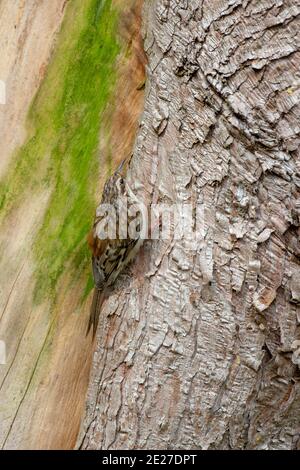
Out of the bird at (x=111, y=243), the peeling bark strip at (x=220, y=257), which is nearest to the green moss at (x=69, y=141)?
the bird at (x=111, y=243)

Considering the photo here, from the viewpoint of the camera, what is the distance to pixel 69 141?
3.19 metres

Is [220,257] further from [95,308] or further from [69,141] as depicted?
[69,141]

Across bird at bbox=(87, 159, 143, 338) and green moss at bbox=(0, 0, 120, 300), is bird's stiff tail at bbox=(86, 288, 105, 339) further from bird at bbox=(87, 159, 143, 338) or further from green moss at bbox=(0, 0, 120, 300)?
green moss at bbox=(0, 0, 120, 300)

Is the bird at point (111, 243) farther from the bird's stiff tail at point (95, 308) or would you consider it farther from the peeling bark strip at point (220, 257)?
the peeling bark strip at point (220, 257)

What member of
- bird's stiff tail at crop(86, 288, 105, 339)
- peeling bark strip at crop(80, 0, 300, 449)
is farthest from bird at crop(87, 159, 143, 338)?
peeling bark strip at crop(80, 0, 300, 449)

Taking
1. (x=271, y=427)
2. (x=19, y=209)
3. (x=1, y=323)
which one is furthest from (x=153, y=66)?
(x=271, y=427)

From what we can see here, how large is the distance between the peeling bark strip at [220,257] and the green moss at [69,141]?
14.6 inches

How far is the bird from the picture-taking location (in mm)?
2939

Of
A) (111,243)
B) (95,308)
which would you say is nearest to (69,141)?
(111,243)

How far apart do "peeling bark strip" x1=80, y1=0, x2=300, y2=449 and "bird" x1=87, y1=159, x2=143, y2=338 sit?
108 mm

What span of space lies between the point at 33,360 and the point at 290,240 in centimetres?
113

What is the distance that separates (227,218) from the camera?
8.95ft

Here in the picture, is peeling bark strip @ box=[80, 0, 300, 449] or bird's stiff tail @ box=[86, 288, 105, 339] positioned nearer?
peeling bark strip @ box=[80, 0, 300, 449]

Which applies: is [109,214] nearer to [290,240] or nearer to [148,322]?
[148,322]
